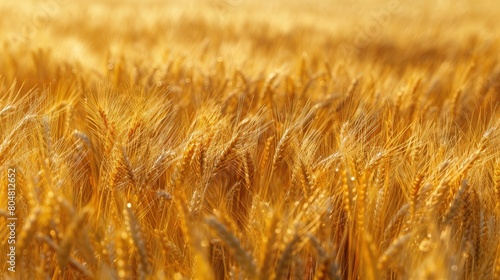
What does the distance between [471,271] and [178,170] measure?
1.74 ft

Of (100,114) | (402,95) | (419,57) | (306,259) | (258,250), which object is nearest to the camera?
(258,250)

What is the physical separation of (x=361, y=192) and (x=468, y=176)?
0.31 meters

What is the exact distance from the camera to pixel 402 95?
151 centimetres

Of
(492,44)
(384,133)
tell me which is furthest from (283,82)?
(492,44)

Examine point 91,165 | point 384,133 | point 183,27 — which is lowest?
point 183,27

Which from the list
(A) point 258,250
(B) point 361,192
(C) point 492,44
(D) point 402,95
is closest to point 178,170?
(A) point 258,250

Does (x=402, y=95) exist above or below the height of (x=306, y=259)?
above

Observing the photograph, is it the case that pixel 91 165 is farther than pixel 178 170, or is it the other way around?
pixel 91 165

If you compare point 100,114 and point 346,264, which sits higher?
point 100,114

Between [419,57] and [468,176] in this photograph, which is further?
[419,57]

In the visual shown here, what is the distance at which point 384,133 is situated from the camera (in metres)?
1.23

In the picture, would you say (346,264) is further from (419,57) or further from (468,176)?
(419,57)

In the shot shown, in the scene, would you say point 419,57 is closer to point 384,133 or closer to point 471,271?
point 384,133

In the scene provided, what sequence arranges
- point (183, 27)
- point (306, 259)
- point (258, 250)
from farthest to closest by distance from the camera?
point (183, 27)
point (306, 259)
point (258, 250)
